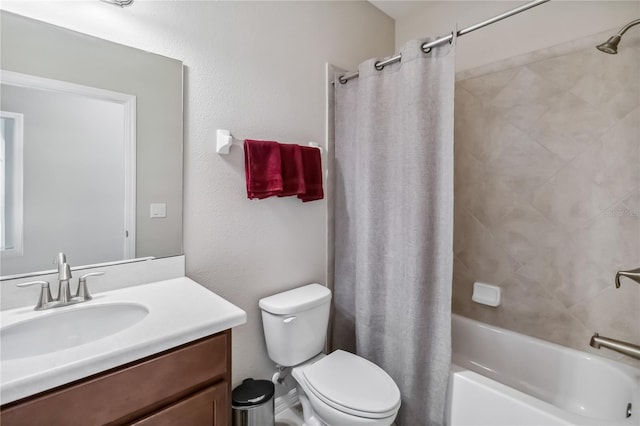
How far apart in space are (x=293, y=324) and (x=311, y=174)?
0.83 meters

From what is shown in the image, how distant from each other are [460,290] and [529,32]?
1.64 m

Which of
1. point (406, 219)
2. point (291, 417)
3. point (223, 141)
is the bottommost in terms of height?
point (291, 417)

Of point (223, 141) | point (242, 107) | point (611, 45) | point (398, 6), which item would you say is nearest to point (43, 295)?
point (223, 141)

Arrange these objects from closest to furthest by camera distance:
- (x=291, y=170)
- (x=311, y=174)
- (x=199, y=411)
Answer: (x=199, y=411), (x=291, y=170), (x=311, y=174)

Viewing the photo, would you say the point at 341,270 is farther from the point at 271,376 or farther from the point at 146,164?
the point at 146,164

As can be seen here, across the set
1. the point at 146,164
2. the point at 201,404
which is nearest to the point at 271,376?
the point at 201,404

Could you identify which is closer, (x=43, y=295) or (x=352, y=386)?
(x=43, y=295)

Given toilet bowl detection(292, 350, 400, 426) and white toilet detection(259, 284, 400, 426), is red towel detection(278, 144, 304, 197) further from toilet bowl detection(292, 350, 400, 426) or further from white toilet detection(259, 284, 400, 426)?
toilet bowl detection(292, 350, 400, 426)

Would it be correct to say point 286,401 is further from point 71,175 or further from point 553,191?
point 553,191

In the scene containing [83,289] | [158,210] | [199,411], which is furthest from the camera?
[158,210]

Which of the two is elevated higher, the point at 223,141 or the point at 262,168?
the point at 223,141

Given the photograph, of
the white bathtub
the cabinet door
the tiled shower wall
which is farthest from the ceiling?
the cabinet door

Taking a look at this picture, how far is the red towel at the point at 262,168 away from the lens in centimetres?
150

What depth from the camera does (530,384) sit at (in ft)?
5.60
